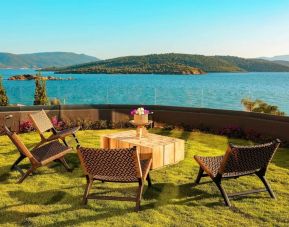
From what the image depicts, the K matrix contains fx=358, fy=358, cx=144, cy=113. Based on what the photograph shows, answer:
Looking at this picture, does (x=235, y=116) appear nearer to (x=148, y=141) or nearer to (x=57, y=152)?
(x=148, y=141)

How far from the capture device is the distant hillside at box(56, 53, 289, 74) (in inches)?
3575

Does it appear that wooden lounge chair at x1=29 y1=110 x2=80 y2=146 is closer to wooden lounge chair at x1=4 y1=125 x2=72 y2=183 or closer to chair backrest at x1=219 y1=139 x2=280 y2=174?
wooden lounge chair at x1=4 y1=125 x2=72 y2=183

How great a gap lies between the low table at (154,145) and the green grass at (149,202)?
183 millimetres

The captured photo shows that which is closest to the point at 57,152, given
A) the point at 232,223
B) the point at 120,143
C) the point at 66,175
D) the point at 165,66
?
the point at 66,175

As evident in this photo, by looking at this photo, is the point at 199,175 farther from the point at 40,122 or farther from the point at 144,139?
the point at 40,122

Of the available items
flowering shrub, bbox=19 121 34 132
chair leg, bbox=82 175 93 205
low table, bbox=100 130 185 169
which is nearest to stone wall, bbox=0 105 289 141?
flowering shrub, bbox=19 121 34 132

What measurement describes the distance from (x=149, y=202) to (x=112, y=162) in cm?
80

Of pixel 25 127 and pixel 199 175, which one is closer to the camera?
pixel 199 175

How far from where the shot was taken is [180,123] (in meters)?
10.3

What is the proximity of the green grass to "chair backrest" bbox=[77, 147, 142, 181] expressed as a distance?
0.43m

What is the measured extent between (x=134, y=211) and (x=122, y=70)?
89.6 meters

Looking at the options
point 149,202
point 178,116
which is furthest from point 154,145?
point 178,116

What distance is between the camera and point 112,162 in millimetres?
4145

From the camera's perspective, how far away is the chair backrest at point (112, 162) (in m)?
4.06
